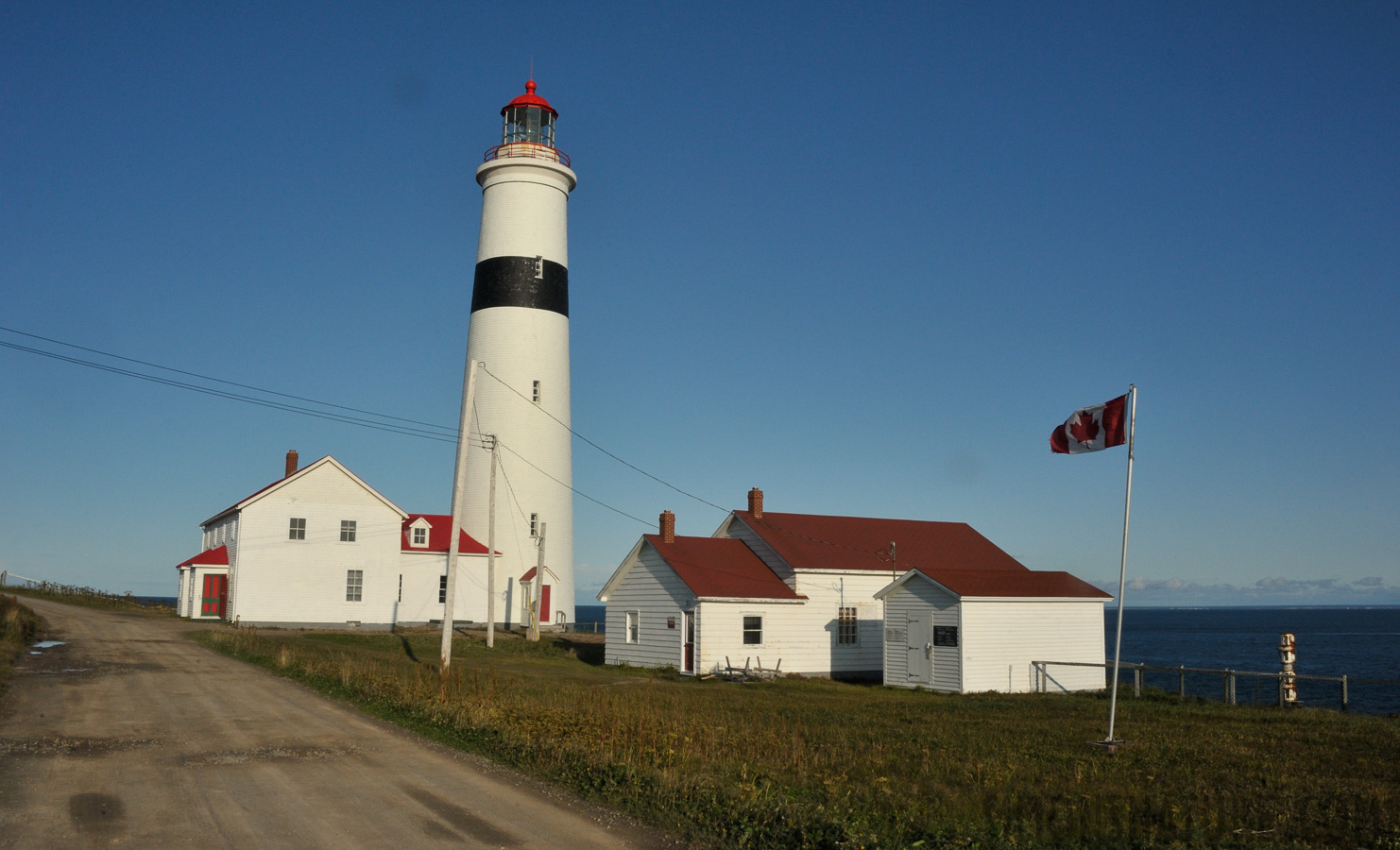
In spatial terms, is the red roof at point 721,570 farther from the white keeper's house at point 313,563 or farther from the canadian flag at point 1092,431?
the canadian flag at point 1092,431

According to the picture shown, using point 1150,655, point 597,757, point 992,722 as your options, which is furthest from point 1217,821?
point 1150,655

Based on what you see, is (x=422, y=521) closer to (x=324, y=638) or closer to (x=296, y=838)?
(x=324, y=638)

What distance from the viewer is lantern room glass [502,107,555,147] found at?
40.4 m

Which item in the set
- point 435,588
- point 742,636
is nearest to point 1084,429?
point 742,636

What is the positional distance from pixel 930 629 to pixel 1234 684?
7.50m

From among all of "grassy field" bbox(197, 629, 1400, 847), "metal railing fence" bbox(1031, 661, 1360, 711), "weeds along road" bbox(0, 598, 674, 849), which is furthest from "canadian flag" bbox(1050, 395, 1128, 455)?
"weeds along road" bbox(0, 598, 674, 849)

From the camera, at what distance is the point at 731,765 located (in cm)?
1223

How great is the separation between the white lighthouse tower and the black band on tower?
4 centimetres

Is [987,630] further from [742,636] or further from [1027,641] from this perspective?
[742,636]

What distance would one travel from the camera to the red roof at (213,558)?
41.6 m

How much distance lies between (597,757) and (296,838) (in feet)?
12.7

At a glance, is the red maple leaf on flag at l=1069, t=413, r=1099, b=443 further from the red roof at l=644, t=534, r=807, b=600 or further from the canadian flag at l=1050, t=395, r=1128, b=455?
the red roof at l=644, t=534, r=807, b=600

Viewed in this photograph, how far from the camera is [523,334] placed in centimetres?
3859

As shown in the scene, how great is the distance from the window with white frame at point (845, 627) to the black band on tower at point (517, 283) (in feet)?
51.2
